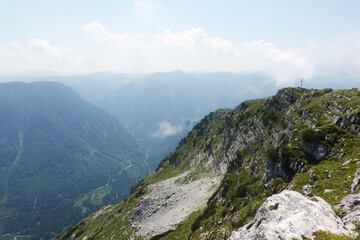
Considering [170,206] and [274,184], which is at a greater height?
[274,184]

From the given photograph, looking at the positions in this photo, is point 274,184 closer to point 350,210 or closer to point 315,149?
point 315,149

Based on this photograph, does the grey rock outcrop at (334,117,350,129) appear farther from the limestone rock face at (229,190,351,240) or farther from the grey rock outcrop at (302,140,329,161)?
the limestone rock face at (229,190,351,240)

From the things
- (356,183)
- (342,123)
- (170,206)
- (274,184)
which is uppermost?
(342,123)

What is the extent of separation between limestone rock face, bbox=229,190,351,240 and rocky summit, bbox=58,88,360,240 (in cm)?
9

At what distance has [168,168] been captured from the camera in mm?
197375

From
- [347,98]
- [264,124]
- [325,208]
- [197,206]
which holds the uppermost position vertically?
[347,98]

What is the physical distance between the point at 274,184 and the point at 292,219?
34.8m

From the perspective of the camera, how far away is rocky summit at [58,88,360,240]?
22.5m

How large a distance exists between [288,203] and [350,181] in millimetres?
17083

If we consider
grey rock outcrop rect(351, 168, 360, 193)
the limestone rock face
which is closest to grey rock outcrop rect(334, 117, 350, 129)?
grey rock outcrop rect(351, 168, 360, 193)

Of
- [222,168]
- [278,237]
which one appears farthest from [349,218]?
[222,168]

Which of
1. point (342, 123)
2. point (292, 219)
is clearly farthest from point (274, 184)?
point (292, 219)

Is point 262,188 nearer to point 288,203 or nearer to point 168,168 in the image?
point 288,203

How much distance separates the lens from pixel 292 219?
20.6 meters
